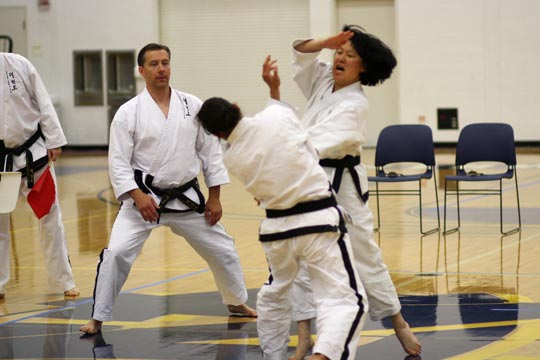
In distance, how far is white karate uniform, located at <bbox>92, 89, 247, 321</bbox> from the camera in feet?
18.2

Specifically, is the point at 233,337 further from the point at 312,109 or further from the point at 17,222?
the point at 17,222

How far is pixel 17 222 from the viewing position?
10734 millimetres

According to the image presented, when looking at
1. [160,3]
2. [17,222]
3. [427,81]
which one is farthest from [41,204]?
[160,3]

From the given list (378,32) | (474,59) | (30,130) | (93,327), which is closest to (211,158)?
(93,327)

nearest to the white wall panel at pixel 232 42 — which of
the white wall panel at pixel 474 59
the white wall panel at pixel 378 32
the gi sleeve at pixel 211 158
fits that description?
the white wall panel at pixel 378 32

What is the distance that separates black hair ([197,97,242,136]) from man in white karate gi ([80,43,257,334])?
1378mm

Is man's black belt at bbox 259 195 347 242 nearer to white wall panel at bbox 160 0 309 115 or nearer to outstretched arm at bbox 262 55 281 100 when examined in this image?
outstretched arm at bbox 262 55 281 100

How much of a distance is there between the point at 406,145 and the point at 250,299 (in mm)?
3786

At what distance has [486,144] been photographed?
9.60m

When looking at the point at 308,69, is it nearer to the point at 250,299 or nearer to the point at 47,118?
the point at 250,299

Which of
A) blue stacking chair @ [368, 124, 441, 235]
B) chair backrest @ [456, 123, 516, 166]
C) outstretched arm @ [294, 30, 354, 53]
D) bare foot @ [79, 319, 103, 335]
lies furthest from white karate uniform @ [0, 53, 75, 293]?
chair backrest @ [456, 123, 516, 166]

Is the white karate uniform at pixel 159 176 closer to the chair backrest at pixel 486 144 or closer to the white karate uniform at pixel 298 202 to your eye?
the white karate uniform at pixel 298 202

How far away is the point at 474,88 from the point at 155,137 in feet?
45.1

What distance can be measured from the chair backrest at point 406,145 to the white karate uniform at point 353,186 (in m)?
4.77
